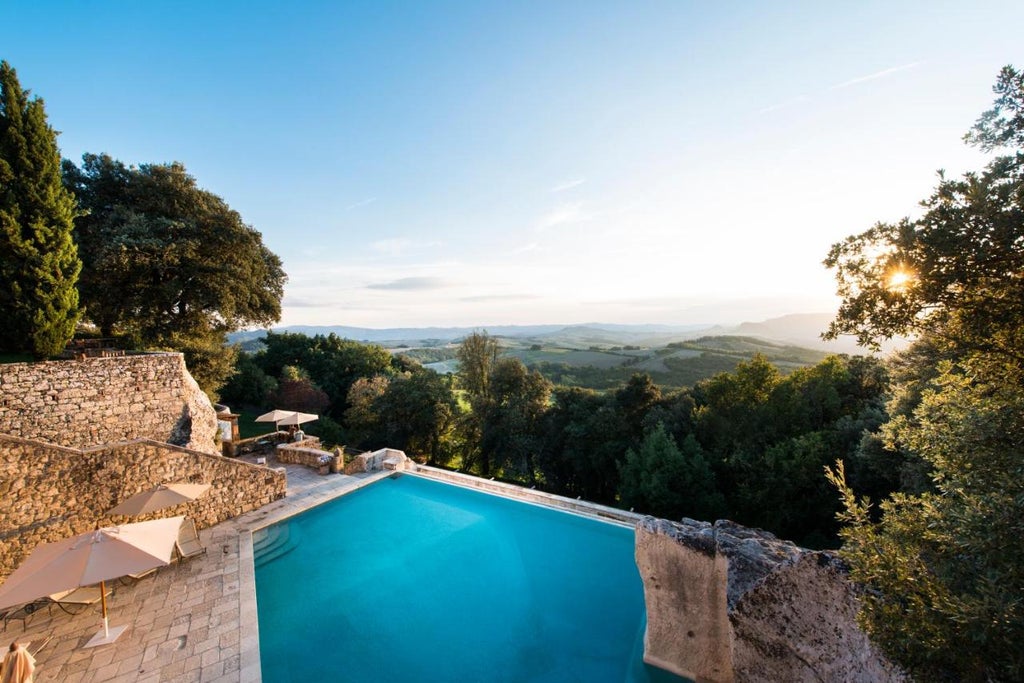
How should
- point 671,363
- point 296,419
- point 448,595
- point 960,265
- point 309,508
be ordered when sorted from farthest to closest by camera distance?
point 671,363
point 296,419
point 309,508
point 448,595
point 960,265

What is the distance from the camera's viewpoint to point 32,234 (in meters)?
9.70

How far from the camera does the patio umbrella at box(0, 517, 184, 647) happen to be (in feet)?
16.8

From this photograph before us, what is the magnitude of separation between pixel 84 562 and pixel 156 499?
8.54 feet

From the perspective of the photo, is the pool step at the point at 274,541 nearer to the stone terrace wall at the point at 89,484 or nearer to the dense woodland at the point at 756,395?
the stone terrace wall at the point at 89,484

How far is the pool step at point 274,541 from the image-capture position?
8383 millimetres

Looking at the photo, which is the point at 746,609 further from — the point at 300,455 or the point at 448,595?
the point at 300,455

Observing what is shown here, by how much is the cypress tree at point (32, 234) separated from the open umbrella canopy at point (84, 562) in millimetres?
6727

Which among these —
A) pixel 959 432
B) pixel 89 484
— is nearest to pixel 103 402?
pixel 89 484

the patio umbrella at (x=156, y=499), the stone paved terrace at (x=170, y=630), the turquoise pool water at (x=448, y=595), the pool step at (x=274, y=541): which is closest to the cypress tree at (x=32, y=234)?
the patio umbrella at (x=156, y=499)

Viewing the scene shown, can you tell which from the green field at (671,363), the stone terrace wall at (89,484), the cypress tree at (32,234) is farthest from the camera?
the green field at (671,363)

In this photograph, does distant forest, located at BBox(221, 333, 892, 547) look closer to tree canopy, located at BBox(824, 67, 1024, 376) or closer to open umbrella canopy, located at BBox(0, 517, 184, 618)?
tree canopy, located at BBox(824, 67, 1024, 376)

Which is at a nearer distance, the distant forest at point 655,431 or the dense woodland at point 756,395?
the dense woodland at point 756,395

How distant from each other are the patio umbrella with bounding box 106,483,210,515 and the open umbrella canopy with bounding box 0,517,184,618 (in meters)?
1.73

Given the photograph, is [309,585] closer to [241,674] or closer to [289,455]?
[241,674]
